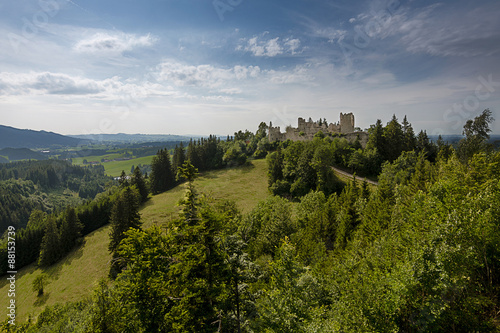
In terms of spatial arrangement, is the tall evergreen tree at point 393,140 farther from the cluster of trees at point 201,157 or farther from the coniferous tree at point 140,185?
the coniferous tree at point 140,185

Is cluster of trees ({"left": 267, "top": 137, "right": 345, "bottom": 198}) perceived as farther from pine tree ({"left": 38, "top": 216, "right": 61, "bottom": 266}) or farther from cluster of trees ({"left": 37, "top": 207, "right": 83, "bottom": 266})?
pine tree ({"left": 38, "top": 216, "right": 61, "bottom": 266})

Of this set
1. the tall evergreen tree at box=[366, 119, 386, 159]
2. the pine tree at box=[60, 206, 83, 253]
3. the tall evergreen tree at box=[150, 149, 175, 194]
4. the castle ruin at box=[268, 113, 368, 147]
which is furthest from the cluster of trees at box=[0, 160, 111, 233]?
the tall evergreen tree at box=[366, 119, 386, 159]

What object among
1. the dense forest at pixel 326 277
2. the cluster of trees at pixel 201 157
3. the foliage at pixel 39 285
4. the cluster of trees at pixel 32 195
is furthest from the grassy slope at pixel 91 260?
the cluster of trees at pixel 32 195

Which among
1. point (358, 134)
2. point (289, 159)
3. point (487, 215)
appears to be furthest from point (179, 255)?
point (358, 134)
